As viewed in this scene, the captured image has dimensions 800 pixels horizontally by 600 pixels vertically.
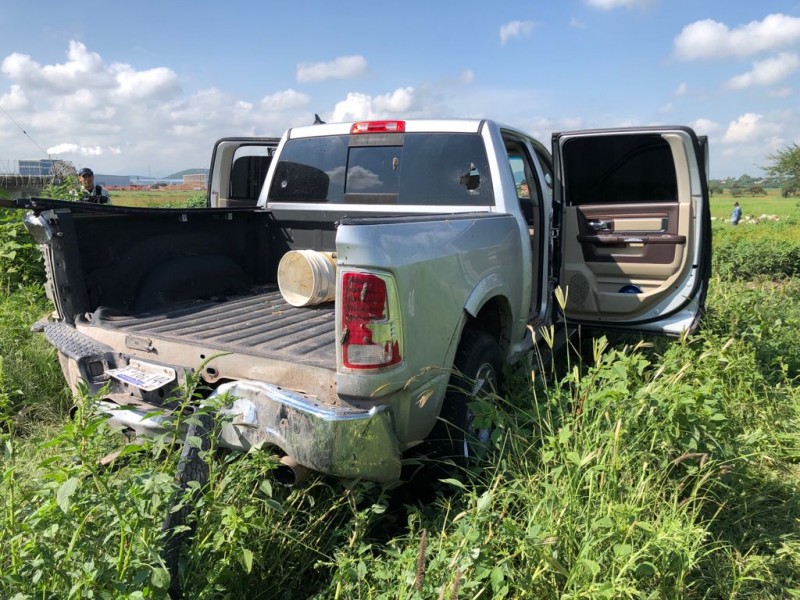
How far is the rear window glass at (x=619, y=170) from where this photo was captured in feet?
16.4

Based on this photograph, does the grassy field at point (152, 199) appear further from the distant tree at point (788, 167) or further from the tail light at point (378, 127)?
the distant tree at point (788, 167)

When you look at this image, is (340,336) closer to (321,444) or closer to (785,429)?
(321,444)

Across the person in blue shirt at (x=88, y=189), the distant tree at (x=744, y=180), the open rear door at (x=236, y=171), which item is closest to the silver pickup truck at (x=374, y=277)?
the open rear door at (x=236, y=171)

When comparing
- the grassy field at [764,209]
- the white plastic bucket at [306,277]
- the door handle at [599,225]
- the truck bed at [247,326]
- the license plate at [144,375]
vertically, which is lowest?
the grassy field at [764,209]

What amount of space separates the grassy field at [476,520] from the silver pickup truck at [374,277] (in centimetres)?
28

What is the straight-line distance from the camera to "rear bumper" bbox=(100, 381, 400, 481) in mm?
2346

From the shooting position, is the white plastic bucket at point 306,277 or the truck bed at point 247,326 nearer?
the truck bed at point 247,326

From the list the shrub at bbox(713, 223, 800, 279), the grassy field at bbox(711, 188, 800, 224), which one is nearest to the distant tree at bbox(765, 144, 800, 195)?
the grassy field at bbox(711, 188, 800, 224)

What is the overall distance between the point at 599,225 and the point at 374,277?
11.1 ft

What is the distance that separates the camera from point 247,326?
11.0ft

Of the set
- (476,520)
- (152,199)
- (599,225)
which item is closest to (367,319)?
(476,520)

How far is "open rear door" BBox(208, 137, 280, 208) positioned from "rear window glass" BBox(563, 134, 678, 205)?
3.25m

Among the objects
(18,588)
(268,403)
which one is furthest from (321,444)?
(18,588)

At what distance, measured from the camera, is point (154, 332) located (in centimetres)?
315
